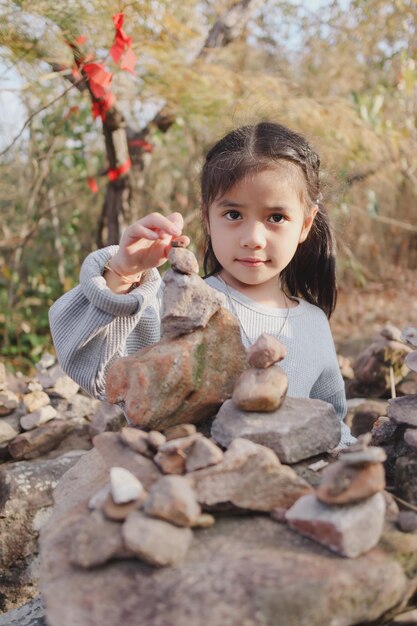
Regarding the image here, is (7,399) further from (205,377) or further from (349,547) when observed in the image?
(349,547)

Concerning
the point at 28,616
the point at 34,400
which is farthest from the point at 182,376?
the point at 34,400

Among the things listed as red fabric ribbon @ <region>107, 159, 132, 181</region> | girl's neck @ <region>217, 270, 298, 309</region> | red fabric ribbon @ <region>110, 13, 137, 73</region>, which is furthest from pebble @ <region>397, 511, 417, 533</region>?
red fabric ribbon @ <region>107, 159, 132, 181</region>

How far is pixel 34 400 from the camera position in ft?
7.84

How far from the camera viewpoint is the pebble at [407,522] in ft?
3.15

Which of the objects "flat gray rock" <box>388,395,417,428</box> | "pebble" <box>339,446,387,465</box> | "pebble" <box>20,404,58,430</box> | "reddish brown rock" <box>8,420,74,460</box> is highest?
"pebble" <box>339,446,387,465</box>

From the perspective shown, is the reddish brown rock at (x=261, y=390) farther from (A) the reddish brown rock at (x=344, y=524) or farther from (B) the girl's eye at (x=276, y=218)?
(B) the girl's eye at (x=276, y=218)

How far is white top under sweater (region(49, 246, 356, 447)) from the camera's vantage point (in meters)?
1.46

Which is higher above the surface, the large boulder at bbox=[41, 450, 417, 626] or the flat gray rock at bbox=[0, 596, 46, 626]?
the large boulder at bbox=[41, 450, 417, 626]

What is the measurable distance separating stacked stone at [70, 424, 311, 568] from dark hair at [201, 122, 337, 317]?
774mm

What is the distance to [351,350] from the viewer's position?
12.0 ft

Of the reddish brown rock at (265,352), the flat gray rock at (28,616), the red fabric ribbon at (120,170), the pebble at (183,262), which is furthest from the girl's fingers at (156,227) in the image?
the red fabric ribbon at (120,170)

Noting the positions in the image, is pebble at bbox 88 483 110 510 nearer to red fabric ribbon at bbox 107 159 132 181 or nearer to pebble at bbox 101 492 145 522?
pebble at bbox 101 492 145 522

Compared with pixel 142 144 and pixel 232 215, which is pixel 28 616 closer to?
pixel 232 215

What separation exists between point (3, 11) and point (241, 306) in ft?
5.85
